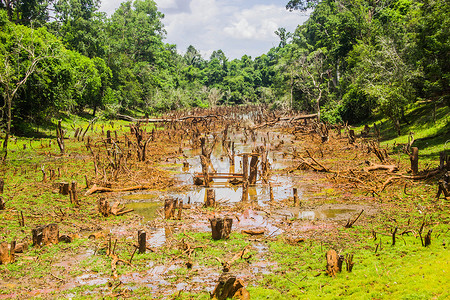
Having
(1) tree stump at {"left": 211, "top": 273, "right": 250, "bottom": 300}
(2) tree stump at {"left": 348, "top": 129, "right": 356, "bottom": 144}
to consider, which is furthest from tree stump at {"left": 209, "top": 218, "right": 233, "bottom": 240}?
(2) tree stump at {"left": 348, "top": 129, "right": 356, "bottom": 144}

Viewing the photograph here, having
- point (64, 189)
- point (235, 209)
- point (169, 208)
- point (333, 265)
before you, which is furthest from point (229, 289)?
point (64, 189)

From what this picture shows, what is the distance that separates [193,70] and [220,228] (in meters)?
83.2

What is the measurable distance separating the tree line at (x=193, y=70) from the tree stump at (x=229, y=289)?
16567 mm

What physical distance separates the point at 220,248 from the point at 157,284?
83.6 inches

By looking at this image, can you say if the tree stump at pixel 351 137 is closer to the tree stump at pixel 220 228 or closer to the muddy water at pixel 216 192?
the muddy water at pixel 216 192

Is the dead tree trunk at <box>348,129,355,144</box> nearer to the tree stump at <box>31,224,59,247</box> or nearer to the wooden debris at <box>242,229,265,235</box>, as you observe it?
the wooden debris at <box>242,229,265,235</box>

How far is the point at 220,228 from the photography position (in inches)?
368

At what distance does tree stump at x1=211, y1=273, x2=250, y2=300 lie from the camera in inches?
248

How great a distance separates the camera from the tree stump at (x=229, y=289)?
6.30m

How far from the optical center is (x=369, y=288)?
659 centimetres

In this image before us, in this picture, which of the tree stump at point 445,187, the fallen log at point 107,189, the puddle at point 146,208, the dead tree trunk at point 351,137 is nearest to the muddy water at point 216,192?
the puddle at point 146,208

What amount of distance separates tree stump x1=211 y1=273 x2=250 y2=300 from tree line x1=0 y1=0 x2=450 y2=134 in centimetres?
1657

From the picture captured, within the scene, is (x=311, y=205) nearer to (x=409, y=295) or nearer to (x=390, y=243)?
(x=390, y=243)

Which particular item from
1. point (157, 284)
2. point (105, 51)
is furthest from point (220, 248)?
point (105, 51)
